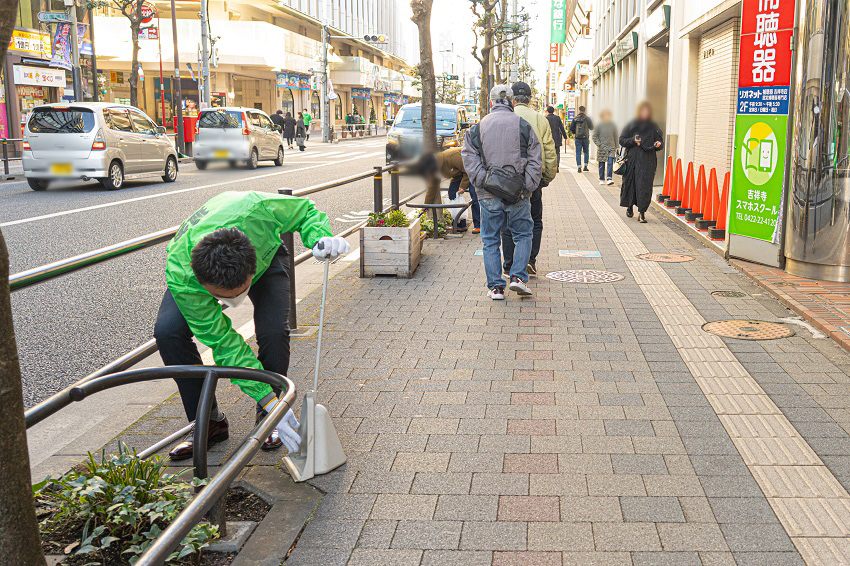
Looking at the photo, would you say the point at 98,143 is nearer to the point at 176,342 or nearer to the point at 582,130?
the point at 582,130

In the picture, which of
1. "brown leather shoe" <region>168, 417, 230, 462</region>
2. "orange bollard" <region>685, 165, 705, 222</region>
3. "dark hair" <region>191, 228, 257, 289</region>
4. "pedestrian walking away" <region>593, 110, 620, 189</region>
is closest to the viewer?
"dark hair" <region>191, 228, 257, 289</region>

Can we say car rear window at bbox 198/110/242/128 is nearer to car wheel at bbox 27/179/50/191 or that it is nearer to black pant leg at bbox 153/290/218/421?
car wheel at bbox 27/179/50/191

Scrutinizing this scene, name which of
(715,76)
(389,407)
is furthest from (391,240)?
(715,76)

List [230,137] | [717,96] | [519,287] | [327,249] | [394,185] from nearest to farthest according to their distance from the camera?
[327,249]
[519,287]
[394,185]
[717,96]
[230,137]

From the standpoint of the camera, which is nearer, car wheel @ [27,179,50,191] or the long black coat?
the long black coat

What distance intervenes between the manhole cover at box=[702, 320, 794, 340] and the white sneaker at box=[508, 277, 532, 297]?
164cm

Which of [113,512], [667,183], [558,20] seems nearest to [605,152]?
[667,183]

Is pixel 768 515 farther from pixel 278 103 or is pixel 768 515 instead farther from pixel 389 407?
pixel 278 103

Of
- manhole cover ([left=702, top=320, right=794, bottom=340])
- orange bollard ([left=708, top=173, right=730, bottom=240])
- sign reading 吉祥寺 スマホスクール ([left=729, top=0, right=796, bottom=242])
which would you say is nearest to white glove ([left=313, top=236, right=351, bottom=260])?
manhole cover ([left=702, top=320, right=794, bottom=340])

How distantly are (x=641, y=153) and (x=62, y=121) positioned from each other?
12934 mm

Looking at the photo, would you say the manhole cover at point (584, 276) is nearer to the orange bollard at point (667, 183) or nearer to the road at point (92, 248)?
the road at point (92, 248)

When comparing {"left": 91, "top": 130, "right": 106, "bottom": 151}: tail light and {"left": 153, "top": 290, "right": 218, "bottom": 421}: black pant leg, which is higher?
{"left": 91, "top": 130, "right": 106, "bottom": 151}: tail light

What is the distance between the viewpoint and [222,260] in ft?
10.7

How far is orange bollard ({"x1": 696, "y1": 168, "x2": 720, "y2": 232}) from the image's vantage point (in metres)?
11.6
